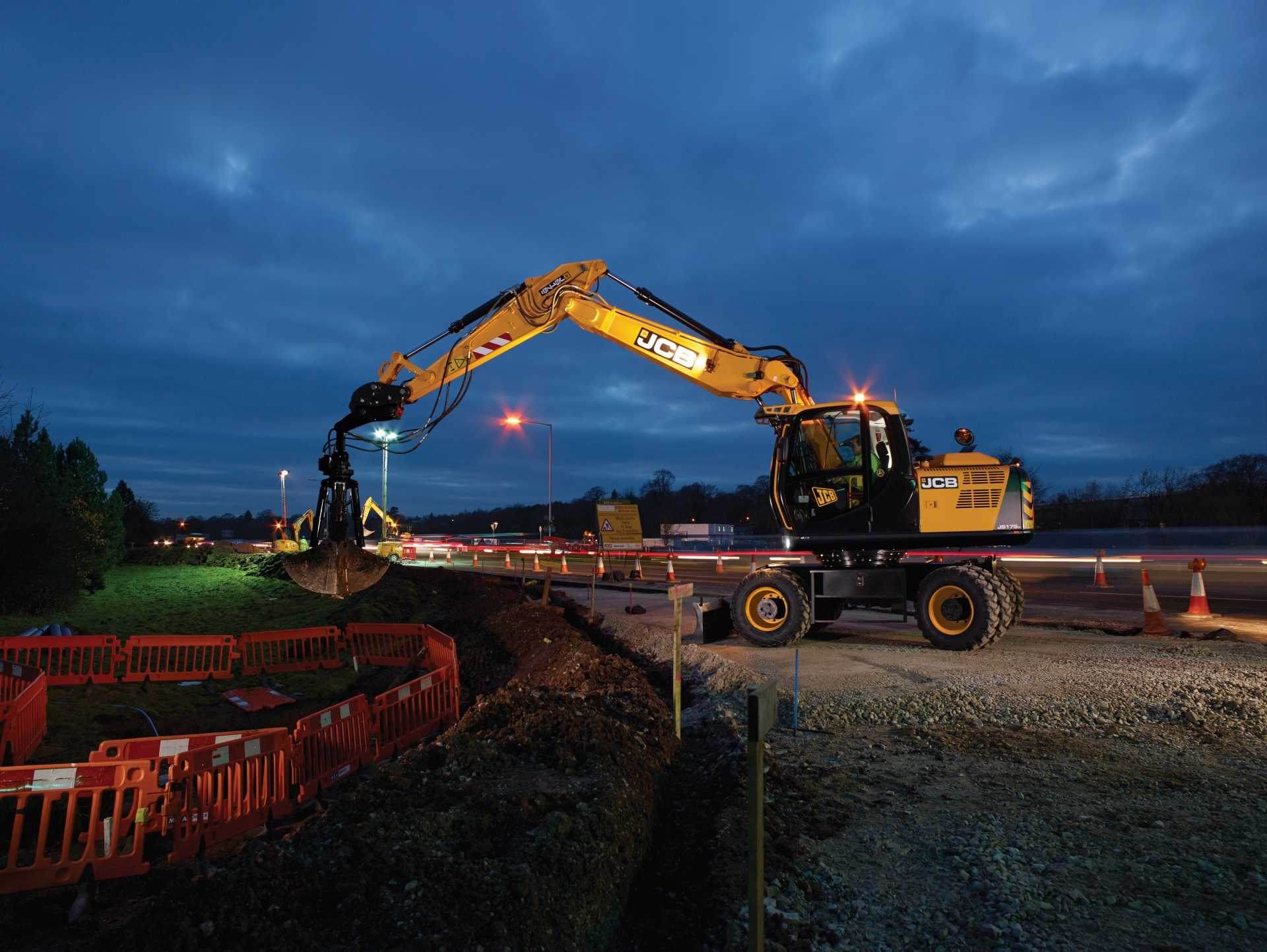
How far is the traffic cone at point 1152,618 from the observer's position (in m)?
11.5

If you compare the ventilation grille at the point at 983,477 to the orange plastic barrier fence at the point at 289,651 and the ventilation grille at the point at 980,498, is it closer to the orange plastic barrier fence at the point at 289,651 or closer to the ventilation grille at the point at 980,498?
the ventilation grille at the point at 980,498

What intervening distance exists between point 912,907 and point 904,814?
3.93 feet

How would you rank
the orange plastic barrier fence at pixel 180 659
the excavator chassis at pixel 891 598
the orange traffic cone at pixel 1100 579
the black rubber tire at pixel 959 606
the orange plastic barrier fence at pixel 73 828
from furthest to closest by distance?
the orange traffic cone at pixel 1100 579
the orange plastic barrier fence at pixel 180 659
the excavator chassis at pixel 891 598
the black rubber tire at pixel 959 606
the orange plastic barrier fence at pixel 73 828

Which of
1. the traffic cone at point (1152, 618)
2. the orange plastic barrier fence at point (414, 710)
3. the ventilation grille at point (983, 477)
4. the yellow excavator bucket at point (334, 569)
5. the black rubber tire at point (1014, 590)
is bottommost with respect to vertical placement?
the orange plastic barrier fence at point (414, 710)

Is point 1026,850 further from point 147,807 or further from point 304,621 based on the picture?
point 304,621

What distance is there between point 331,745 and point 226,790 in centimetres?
115

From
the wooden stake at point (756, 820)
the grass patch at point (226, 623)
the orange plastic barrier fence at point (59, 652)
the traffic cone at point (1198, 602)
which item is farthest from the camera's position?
the traffic cone at point (1198, 602)

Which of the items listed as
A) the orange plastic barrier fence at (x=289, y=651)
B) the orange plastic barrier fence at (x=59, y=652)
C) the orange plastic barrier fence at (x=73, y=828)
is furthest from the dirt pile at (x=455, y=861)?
the orange plastic barrier fence at (x=59, y=652)

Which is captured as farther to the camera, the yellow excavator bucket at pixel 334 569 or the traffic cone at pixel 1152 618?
the traffic cone at pixel 1152 618

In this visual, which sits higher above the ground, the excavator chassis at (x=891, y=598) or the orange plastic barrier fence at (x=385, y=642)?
the excavator chassis at (x=891, y=598)

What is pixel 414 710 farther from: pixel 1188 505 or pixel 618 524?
pixel 1188 505

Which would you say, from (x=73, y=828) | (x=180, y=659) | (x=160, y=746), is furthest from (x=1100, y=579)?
(x=73, y=828)

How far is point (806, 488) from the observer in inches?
441

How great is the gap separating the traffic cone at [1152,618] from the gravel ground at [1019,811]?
2.86 m
